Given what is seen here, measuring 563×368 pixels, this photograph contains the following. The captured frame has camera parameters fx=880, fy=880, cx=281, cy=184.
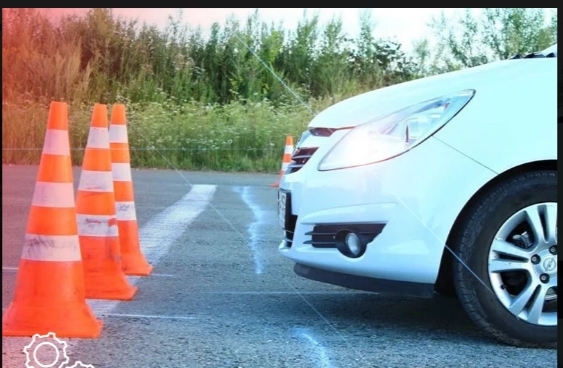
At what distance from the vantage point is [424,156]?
225 centimetres

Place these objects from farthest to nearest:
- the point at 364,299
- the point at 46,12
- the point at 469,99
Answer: the point at 364,299
the point at 469,99
the point at 46,12

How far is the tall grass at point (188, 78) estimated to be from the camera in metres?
2.19

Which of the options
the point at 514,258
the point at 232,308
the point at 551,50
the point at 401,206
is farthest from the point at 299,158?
the point at 551,50

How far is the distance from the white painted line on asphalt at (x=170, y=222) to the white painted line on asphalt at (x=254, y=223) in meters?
0.11

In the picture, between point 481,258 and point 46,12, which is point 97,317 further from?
point 481,258

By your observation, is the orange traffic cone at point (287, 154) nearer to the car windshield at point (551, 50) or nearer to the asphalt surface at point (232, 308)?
the asphalt surface at point (232, 308)

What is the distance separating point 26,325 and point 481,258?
117 centimetres

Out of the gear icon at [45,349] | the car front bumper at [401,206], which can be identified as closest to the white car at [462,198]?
the car front bumper at [401,206]

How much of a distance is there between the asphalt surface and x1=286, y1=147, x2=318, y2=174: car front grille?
0.61 ft

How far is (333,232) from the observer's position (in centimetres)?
234

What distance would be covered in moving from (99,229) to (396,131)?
968 mm

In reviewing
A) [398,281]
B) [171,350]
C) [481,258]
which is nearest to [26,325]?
[171,350]

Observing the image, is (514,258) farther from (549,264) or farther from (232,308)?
(232,308)

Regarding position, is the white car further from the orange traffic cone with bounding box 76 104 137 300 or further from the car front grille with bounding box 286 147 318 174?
the orange traffic cone with bounding box 76 104 137 300
